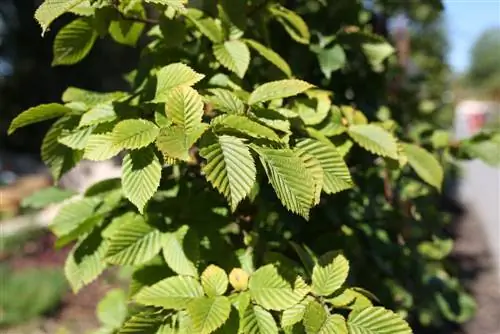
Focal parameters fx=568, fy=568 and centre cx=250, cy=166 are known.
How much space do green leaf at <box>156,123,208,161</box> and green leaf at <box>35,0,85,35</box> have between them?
0.26 m

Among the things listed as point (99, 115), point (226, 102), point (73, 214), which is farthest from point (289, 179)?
point (73, 214)

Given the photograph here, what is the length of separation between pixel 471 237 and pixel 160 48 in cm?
552

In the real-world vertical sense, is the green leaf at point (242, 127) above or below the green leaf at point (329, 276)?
above

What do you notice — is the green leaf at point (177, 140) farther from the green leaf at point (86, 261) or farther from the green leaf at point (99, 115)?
the green leaf at point (86, 261)

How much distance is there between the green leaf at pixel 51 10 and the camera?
931mm

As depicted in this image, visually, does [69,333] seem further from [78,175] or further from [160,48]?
[78,175]

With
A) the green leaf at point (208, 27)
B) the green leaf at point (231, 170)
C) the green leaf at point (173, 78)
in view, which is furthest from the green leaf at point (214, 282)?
the green leaf at point (208, 27)

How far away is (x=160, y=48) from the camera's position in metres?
1.23

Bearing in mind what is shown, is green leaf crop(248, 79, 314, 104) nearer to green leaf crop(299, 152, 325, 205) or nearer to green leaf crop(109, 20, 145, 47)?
green leaf crop(299, 152, 325, 205)

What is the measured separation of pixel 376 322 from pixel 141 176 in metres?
0.47

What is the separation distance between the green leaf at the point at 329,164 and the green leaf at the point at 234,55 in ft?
0.68

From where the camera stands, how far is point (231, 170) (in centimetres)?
89

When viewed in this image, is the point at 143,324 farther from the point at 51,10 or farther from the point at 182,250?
the point at 51,10

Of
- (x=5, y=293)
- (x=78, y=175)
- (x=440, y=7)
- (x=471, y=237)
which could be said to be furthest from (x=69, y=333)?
(x=471, y=237)
